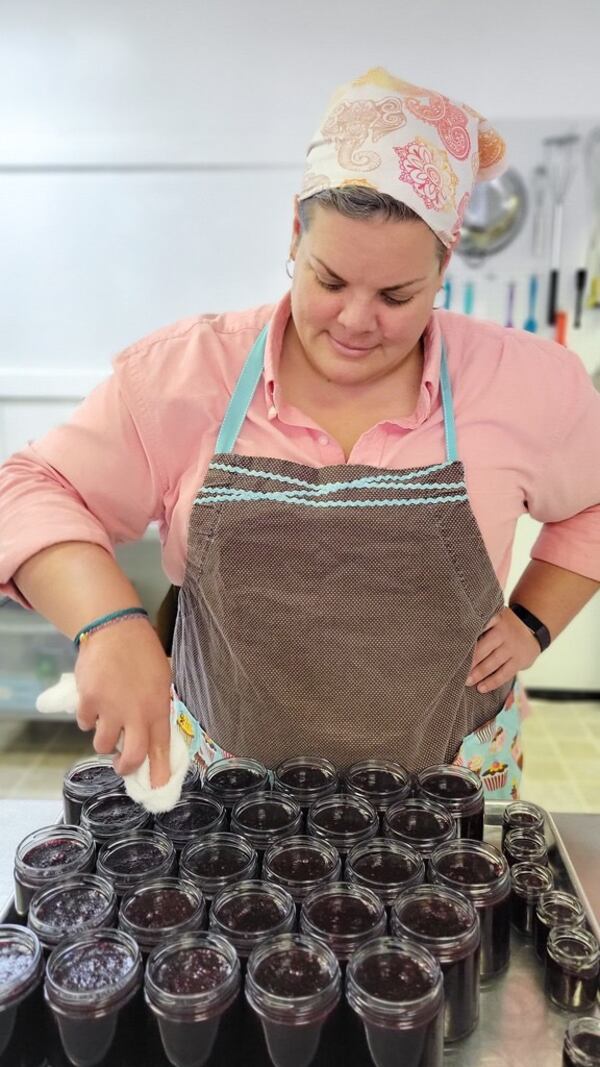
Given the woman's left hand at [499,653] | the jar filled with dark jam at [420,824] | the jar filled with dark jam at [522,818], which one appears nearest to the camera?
the jar filled with dark jam at [420,824]

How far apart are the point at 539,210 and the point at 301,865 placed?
282 centimetres

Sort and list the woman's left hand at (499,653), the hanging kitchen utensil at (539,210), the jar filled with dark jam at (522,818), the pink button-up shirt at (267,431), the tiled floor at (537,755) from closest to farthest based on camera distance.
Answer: the jar filled with dark jam at (522,818), the pink button-up shirt at (267,431), the woman's left hand at (499,653), the tiled floor at (537,755), the hanging kitchen utensil at (539,210)

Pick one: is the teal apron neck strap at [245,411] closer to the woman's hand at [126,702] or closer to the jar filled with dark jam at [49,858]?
the woman's hand at [126,702]

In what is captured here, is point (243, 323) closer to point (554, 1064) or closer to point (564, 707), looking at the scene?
point (554, 1064)

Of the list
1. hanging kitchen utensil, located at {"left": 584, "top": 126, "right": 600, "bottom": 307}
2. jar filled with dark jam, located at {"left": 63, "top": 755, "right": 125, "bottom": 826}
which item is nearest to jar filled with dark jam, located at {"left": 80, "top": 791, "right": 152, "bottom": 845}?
jar filled with dark jam, located at {"left": 63, "top": 755, "right": 125, "bottom": 826}

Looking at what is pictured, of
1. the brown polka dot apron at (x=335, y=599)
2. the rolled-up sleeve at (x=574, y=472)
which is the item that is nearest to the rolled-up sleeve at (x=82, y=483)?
the brown polka dot apron at (x=335, y=599)

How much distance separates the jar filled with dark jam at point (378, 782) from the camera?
0.97 m

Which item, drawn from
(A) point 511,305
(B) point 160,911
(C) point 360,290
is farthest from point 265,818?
(A) point 511,305

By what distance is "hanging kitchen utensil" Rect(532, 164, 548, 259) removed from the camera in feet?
10.1

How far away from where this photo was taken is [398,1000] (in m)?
0.68

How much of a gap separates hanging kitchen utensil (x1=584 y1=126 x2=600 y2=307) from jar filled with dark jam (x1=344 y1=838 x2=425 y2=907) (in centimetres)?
270

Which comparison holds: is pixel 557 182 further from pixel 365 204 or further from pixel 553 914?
pixel 553 914

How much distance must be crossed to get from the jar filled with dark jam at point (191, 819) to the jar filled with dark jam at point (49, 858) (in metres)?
0.08

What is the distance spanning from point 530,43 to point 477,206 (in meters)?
0.52
